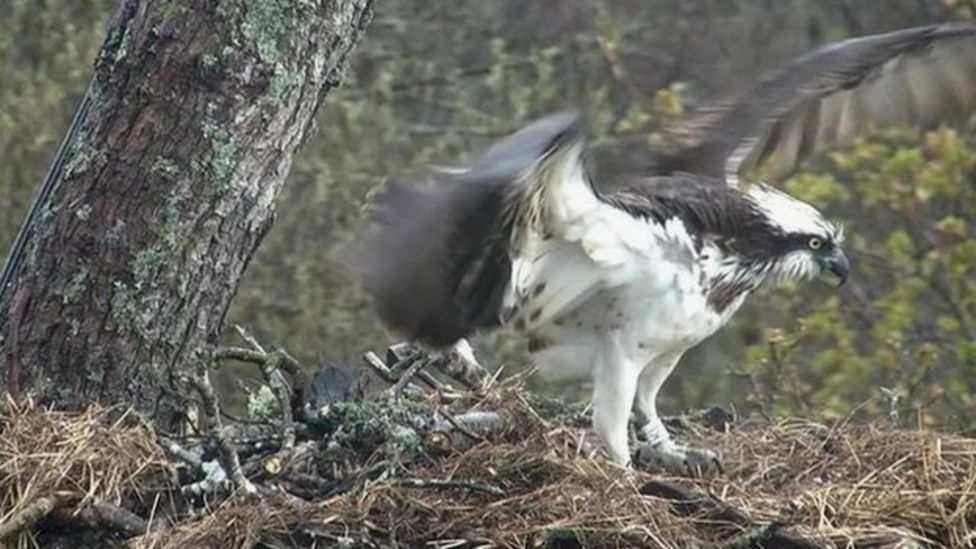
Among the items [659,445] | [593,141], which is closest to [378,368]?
[659,445]

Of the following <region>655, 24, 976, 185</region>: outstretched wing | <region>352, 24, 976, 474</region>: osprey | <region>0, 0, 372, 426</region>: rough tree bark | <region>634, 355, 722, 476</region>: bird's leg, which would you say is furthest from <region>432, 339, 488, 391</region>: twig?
<region>0, 0, 372, 426</region>: rough tree bark

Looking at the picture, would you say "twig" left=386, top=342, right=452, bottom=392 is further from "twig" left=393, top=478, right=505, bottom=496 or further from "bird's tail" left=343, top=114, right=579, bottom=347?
"twig" left=393, top=478, right=505, bottom=496

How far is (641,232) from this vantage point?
201 inches

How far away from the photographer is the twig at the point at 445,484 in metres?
4.55

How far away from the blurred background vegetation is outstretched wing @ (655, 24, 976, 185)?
3.10 metres

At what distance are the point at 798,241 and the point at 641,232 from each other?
18.4 inches

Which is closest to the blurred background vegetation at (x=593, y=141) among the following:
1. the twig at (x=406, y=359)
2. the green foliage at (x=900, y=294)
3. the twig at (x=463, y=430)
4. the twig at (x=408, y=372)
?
the green foliage at (x=900, y=294)

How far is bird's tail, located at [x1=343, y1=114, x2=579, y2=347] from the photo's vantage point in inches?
180

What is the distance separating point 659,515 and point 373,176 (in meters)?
5.66

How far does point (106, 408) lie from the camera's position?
483cm

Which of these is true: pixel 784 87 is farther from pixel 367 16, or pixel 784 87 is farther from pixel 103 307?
pixel 103 307

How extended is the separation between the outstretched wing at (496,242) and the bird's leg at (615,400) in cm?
17

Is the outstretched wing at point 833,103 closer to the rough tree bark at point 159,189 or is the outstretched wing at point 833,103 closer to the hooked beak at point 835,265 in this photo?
the hooked beak at point 835,265

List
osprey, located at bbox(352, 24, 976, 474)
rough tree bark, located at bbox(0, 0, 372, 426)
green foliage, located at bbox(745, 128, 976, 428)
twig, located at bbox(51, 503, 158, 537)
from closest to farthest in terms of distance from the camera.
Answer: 1. twig, located at bbox(51, 503, 158, 537)
2. osprey, located at bbox(352, 24, 976, 474)
3. rough tree bark, located at bbox(0, 0, 372, 426)
4. green foliage, located at bbox(745, 128, 976, 428)
